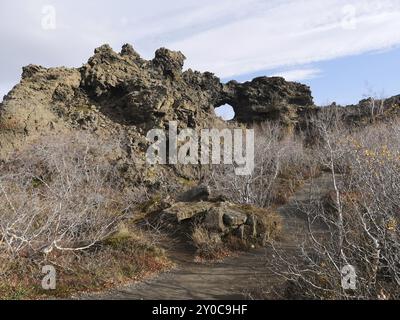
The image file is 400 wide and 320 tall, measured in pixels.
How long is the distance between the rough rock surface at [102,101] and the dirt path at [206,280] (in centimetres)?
1172

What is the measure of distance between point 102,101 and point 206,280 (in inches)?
681

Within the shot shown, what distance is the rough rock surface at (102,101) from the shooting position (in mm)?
20328

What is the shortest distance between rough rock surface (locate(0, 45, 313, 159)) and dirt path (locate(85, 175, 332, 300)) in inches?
461

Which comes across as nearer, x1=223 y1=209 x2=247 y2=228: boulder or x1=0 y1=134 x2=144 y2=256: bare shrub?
x1=0 y1=134 x2=144 y2=256: bare shrub

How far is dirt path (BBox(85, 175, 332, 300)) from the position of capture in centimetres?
834

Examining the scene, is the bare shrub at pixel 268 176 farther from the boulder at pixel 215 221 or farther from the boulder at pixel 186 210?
the boulder at pixel 215 221

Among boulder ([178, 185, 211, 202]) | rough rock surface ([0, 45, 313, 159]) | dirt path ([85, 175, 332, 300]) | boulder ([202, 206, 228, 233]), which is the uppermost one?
rough rock surface ([0, 45, 313, 159])

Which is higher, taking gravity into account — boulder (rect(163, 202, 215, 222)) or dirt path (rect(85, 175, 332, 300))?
boulder (rect(163, 202, 215, 222))

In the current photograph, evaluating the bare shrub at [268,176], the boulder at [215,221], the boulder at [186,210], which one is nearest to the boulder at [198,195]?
the bare shrub at [268,176]

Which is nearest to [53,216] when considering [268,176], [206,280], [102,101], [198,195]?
[206,280]

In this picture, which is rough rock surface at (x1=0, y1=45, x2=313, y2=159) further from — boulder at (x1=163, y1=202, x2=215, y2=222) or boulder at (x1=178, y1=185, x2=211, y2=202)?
boulder at (x1=163, y1=202, x2=215, y2=222)

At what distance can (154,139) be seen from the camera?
2256 centimetres

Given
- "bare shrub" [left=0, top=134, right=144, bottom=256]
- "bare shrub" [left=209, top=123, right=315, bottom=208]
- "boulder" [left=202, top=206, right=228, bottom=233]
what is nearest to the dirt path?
"boulder" [left=202, top=206, right=228, bottom=233]

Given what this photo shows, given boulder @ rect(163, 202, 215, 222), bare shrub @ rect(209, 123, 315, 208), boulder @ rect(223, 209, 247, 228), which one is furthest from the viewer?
bare shrub @ rect(209, 123, 315, 208)
